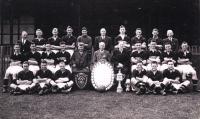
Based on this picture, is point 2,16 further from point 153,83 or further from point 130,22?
point 153,83

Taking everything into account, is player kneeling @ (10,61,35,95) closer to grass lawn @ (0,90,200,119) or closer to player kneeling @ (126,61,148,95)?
grass lawn @ (0,90,200,119)

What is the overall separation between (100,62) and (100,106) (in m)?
2.41

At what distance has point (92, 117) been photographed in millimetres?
7418

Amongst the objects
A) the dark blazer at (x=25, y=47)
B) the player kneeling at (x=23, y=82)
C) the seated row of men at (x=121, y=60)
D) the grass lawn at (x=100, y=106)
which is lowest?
the grass lawn at (x=100, y=106)

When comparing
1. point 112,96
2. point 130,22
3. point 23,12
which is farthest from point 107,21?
point 112,96

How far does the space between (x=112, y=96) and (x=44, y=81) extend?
6.30ft

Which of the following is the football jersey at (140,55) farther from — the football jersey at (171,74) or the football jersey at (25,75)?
the football jersey at (25,75)

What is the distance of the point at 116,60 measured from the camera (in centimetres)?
1103

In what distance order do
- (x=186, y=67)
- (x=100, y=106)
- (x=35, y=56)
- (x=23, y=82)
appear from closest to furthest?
1. (x=100, y=106)
2. (x=23, y=82)
3. (x=186, y=67)
4. (x=35, y=56)

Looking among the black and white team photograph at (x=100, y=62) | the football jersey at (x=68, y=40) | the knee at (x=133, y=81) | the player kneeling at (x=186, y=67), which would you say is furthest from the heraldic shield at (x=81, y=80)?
the player kneeling at (x=186, y=67)

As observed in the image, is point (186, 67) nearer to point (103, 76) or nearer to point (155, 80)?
point (155, 80)

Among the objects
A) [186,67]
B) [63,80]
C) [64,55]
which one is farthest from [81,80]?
[186,67]

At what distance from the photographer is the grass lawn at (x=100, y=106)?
7574 mm

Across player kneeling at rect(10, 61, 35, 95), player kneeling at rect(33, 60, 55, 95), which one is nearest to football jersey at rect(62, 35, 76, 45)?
player kneeling at rect(33, 60, 55, 95)
